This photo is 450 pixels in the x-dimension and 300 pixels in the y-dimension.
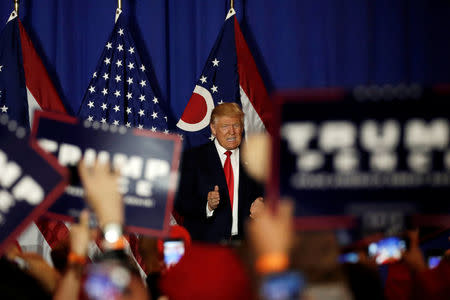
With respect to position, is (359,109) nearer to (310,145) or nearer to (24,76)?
(310,145)

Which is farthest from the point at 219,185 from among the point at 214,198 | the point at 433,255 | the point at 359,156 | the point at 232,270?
the point at 232,270

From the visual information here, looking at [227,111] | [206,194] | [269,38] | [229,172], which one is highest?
[269,38]

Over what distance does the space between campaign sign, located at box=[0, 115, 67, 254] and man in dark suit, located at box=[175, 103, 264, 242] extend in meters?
1.69

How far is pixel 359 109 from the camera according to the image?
1422 mm

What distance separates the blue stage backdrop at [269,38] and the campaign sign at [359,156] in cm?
311

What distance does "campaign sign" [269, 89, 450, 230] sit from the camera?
4.65ft

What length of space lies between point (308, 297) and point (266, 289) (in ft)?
0.39

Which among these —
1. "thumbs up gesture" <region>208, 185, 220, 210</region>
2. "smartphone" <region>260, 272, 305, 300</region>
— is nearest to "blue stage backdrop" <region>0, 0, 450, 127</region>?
"thumbs up gesture" <region>208, 185, 220, 210</region>

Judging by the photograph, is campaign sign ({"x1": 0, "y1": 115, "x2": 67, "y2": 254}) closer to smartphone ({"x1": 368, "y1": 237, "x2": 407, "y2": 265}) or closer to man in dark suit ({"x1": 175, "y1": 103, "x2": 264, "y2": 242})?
smartphone ({"x1": 368, "y1": 237, "x2": 407, "y2": 265})

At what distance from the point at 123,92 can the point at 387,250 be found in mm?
2821

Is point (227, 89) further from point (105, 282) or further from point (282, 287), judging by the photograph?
point (282, 287)

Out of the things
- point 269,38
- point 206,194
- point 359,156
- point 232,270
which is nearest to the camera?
point 232,270

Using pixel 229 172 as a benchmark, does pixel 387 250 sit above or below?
below

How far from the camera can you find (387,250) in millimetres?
1882
